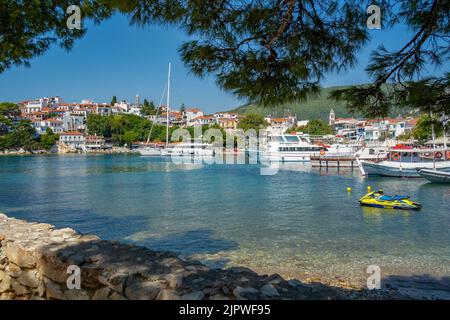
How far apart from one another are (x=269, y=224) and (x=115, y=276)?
11110 millimetres

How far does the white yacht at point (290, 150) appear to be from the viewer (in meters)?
59.2

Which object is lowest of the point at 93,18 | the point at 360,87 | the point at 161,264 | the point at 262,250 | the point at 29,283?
the point at 262,250

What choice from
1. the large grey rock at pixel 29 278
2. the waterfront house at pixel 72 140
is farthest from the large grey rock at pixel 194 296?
the waterfront house at pixel 72 140

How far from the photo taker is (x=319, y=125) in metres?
106

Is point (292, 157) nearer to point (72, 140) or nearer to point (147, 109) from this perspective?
point (72, 140)

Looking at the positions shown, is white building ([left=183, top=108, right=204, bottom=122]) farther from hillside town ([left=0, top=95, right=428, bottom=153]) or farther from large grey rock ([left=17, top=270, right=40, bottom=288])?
large grey rock ([left=17, top=270, right=40, bottom=288])

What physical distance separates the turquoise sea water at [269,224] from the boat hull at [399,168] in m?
6.59

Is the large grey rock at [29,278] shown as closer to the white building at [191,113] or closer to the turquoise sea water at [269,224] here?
the turquoise sea water at [269,224]

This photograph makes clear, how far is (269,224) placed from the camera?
1516 cm

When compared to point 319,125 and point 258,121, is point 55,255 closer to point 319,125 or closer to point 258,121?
point 258,121

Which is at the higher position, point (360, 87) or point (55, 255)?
point (360, 87)

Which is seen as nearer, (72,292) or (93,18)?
(72,292)
